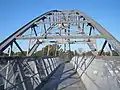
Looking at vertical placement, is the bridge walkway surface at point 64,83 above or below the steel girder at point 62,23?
below

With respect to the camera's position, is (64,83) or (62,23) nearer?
→ (64,83)

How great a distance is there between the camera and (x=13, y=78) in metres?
8.16

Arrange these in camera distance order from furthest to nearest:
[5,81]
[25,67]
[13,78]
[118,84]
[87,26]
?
[87,26], [25,67], [13,78], [5,81], [118,84]

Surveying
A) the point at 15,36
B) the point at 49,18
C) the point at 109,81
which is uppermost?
the point at 49,18

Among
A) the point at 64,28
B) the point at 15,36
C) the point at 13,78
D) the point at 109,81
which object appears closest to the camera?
the point at 109,81

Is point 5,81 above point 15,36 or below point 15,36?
below

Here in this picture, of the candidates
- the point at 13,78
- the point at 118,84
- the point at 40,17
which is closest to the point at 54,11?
the point at 40,17

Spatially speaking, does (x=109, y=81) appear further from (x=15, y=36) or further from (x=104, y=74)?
(x=15, y=36)

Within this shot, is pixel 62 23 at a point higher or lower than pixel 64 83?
higher

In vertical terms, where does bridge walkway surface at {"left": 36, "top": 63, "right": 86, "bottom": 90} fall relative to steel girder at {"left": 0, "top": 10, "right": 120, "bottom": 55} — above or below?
below

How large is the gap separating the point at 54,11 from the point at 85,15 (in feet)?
18.1

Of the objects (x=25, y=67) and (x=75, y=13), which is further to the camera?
(x=75, y=13)

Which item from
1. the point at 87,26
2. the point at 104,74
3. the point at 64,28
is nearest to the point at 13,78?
the point at 104,74

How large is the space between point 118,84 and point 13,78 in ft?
11.9
